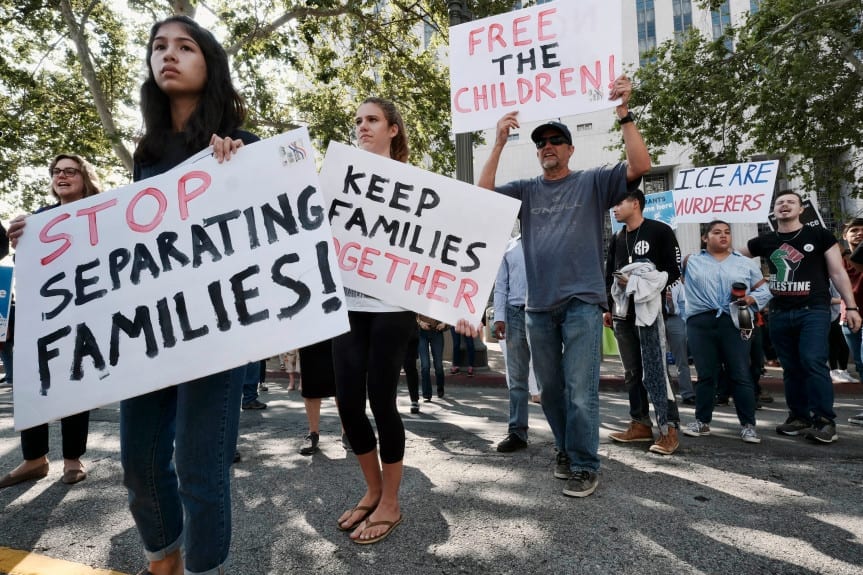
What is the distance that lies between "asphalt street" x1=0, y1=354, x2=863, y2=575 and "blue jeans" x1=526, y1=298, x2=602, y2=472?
0.24 m

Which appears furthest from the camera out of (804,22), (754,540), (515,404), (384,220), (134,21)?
(134,21)

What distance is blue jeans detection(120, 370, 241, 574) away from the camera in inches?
62.2

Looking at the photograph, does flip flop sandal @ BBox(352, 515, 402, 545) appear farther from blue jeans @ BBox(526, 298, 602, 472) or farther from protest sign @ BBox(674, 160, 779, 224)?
protest sign @ BBox(674, 160, 779, 224)

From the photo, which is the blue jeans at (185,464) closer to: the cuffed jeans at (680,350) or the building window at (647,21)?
the cuffed jeans at (680,350)

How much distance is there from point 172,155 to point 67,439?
232 centimetres

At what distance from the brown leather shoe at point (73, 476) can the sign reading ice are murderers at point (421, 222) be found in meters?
2.15

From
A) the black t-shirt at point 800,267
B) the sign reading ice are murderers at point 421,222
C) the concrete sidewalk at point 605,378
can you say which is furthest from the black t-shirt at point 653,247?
the concrete sidewalk at point 605,378

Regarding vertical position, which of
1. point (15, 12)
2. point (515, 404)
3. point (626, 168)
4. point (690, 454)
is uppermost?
point (15, 12)

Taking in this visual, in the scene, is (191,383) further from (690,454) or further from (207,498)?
(690,454)

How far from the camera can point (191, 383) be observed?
1600 mm

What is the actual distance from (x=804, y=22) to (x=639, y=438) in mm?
11576

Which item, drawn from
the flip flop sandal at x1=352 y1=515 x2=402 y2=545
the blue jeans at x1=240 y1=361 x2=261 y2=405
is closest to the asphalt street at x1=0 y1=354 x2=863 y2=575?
the flip flop sandal at x1=352 y1=515 x2=402 y2=545

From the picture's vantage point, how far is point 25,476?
3127 mm

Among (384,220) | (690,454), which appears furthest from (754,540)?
(384,220)
